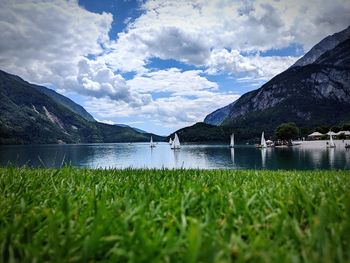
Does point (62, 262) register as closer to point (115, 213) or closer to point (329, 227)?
point (115, 213)

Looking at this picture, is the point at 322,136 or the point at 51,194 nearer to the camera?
the point at 51,194

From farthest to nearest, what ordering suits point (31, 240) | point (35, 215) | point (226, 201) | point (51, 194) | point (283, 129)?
point (283, 129)
point (51, 194)
point (226, 201)
point (35, 215)
point (31, 240)

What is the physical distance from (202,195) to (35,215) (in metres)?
1.74

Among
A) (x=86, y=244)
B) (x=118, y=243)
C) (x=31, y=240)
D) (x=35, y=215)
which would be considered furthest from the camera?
(x=35, y=215)

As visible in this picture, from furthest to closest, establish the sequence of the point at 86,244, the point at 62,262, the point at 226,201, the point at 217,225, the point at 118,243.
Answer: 1. the point at 226,201
2. the point at 217,225
3. the point at 118,243
4. the point at 86,244
5. the point at 62,262

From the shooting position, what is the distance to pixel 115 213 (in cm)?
286

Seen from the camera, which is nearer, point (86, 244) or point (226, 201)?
point (86, 244)

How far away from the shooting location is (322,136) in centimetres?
19438

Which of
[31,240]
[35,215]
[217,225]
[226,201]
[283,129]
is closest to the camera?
[31,240]

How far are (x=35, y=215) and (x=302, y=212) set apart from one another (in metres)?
2.45

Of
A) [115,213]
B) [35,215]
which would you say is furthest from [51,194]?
[115,213]

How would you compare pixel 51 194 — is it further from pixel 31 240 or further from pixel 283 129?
pixel 283 129

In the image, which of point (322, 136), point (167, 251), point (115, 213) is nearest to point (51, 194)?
point (115, 213)

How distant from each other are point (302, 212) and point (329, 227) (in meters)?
0.62
